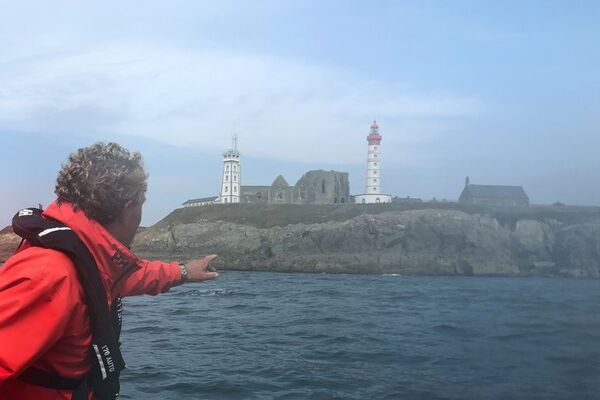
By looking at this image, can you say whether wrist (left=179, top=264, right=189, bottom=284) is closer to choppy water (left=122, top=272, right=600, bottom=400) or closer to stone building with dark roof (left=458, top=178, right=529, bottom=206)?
choppy water (left=122, top=272, right=600, bottom=400)

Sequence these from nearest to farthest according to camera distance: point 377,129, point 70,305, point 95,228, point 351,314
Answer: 1. point 70,305
2. point 95,228
3. point 351,314
4. point 377,129

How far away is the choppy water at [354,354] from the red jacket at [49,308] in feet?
18.5

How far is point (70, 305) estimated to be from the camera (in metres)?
2.57

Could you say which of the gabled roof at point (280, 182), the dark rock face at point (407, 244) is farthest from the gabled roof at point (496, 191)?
the gabled roof at point (280, 182)

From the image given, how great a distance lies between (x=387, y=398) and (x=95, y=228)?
658 cm

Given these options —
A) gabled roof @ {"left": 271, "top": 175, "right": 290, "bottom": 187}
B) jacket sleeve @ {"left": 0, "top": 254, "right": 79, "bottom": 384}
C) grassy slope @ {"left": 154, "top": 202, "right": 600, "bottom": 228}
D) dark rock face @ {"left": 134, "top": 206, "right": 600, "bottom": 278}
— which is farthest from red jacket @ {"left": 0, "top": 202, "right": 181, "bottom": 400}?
gabled roof @ {"left": 271, "top": 175, "right": 290, "bottom": 187}

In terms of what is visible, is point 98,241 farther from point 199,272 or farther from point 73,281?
point 199,272

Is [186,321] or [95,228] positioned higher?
[95,228]

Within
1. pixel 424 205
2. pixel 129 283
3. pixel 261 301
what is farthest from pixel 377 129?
pixel 129 283

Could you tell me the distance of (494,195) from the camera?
111562mm

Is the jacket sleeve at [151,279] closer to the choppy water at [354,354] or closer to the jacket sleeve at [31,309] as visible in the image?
the jacket sleeve at [31,309]

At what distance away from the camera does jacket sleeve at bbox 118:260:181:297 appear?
3.58 metres

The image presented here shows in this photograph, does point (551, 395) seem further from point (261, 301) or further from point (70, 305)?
point (261, 301)

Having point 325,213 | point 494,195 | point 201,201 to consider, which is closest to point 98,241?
point 325,213
